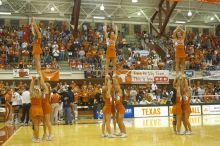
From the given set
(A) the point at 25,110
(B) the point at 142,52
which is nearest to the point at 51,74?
(A) the point at 25,110

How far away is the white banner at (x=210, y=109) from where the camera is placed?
2149 cm

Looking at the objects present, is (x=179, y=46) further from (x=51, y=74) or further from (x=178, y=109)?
(x=51, y=74)

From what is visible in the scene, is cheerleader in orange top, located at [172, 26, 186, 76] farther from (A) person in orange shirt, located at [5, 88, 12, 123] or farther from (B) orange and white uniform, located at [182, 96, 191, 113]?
(A) person in orange shirt, located at [5, 88, 12, 123]

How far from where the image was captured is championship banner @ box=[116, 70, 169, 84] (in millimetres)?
22891

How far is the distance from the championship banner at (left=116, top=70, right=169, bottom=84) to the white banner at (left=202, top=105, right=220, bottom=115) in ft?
12.9

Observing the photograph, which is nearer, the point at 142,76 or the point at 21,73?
the point at 21,73

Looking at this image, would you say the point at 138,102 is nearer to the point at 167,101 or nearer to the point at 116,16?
the point at 167,101

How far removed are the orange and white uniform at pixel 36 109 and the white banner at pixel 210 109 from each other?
13.3 meters

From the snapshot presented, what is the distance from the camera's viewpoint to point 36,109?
10648 millimetres

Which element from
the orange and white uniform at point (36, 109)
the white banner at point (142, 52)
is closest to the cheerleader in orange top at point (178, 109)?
the orange and white uniform at point (36, 109)

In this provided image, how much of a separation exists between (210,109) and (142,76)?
4905 mm

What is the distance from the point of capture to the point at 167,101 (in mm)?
21656

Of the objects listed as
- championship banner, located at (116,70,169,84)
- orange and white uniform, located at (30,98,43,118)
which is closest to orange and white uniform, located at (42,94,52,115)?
orange and white uniform, located at (30,98,43,118)

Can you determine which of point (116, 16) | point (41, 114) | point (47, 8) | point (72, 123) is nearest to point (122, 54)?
point (116, 16)
